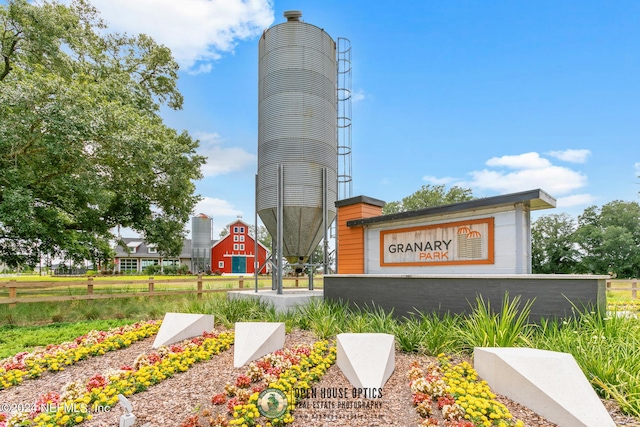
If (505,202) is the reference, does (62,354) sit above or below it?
below

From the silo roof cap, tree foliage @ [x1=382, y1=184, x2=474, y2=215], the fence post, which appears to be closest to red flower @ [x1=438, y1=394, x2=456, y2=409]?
the silo roof cap

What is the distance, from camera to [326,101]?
7883 mm

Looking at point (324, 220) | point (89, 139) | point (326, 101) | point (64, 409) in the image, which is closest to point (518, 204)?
point (324, 220)

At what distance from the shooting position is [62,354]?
4.96 meters

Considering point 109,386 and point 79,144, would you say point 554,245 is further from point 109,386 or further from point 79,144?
point 109,386

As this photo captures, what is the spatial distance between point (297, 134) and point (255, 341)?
4.53 m

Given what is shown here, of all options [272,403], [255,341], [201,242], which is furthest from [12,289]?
[201,242]

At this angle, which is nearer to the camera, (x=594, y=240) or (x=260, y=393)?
(x=260, y=393)

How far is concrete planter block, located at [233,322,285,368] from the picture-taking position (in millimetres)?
4340

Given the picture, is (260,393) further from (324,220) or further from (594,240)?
(594,240)

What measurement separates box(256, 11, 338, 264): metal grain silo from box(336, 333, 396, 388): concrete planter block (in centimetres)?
389

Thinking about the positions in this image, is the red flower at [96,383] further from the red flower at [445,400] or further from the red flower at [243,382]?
the red flower at [445,400]

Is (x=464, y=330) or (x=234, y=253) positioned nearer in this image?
(x=464, y=330)

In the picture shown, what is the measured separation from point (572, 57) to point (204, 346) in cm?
863
